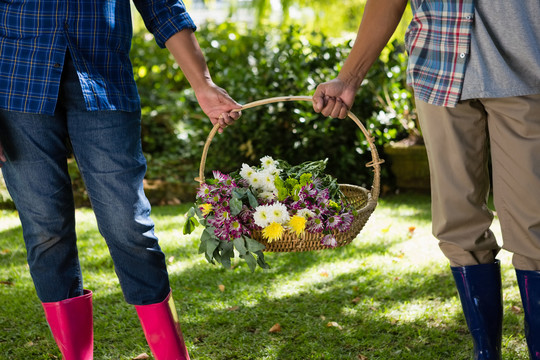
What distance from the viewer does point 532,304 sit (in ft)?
5.59

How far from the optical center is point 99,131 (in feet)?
5.79

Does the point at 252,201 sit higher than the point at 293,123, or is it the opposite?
the point at 252,201

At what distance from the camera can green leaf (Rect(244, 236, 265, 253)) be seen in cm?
189

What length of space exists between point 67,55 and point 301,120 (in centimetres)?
287

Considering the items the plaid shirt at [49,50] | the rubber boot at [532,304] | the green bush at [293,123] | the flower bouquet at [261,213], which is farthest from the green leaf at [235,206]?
the green bush at [293,123]

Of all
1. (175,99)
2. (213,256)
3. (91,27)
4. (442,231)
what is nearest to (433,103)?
(442,231)

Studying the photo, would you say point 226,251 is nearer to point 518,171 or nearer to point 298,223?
point 298,223

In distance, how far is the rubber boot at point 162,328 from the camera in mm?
1896

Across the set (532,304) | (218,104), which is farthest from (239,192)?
(532,304)

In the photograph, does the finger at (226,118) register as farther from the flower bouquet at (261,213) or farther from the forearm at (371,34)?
the forearm at (371,34)

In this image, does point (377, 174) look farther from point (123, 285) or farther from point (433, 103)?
point (123, 285)

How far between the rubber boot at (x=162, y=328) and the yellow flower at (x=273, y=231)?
37 cm

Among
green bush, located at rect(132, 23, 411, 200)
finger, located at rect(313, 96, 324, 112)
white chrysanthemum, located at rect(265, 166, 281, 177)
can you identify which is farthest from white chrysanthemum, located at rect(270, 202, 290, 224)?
green bush, located at rect(132, 23, 411, 200)

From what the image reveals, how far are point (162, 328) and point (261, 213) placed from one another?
0.47m
